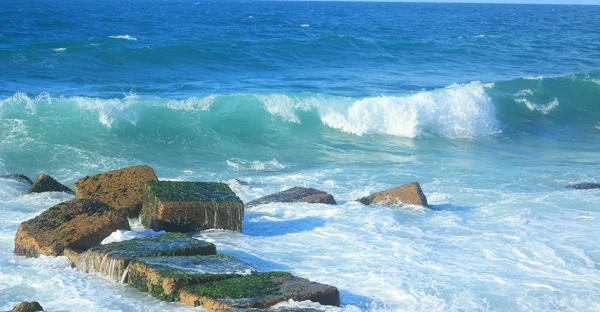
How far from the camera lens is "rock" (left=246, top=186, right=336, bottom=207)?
9.65m

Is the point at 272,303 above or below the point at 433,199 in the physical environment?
above

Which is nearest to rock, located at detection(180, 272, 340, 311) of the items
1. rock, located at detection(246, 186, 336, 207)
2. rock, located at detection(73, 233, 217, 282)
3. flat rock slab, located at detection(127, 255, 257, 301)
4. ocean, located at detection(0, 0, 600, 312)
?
flat rock slab, located at detection(127, 255, 257, 301)

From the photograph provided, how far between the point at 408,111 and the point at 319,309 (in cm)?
1394

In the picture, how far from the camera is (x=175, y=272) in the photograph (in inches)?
222

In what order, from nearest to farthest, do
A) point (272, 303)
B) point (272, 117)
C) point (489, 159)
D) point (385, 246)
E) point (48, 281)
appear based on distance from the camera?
point (272, 303), point (48, 281), point (385, 246), point (489, 159), point (272, 117)

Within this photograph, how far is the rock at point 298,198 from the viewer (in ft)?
31.7

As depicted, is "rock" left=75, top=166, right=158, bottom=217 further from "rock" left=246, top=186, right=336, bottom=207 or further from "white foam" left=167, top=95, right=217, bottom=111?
"white foam" left=167, top=95, right=217, bottom=111

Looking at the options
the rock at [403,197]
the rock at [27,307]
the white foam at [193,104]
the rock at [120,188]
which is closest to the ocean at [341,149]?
the white foam at [193,104]

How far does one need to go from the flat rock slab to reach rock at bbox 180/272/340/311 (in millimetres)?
85

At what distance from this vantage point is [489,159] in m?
14.6


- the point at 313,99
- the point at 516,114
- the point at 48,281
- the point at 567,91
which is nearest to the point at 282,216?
the point at 48,281

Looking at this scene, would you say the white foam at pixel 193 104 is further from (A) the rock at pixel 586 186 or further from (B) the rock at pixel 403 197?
(A) the rock at pixel 586 186

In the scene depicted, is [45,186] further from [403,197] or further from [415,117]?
[415,117]

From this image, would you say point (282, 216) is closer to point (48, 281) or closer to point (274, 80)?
point (48, 281)
